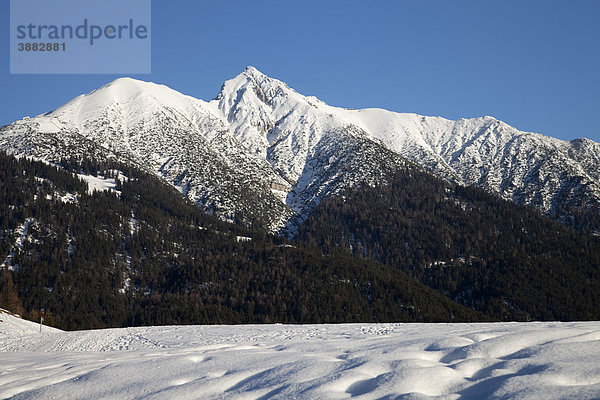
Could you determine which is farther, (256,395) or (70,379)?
(70,379)

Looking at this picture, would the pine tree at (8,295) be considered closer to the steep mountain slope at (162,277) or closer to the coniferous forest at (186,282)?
the coniferous forest at (186,282)

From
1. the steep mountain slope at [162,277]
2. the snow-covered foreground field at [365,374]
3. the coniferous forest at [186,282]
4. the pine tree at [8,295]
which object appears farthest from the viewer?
the coniferous forest at [186,282]

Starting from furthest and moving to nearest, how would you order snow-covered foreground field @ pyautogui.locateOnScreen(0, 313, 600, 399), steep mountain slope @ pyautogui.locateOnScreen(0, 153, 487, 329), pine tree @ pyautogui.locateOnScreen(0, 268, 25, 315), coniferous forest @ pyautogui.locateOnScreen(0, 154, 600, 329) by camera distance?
coniferous forest @ pyautogui.locateOnScreen(0, 154, 600, 329) < steep mountain slope @ pyautogui.locateOnScreen(0, 153, 487, 329) < pine tree @ pyautogui.locateOnScreen(0, 268, 25, 315) < snow-covered foreground field @ pyautogui.locateOnScreen(0, 313, 600, 399)

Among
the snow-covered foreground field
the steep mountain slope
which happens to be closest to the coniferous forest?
the steep mountain slope

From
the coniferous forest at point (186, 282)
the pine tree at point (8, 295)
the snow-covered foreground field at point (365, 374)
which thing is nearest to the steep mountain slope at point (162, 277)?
the coniferous forest at point (186, 282)

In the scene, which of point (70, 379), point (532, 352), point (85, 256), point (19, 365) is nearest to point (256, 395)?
point (70, 379)

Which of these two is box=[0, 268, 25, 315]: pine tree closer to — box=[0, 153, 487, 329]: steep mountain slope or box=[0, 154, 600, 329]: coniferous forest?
box=[0, 154, 600, 329]: coniferous forest

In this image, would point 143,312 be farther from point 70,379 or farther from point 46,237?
point 70,379

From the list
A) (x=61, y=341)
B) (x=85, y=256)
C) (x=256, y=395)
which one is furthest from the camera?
(x=85, y=256)

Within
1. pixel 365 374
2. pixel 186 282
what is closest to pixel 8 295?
pixel 186 282

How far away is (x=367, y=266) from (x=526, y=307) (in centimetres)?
6964

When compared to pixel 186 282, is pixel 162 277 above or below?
above

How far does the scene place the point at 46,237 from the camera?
17025cm

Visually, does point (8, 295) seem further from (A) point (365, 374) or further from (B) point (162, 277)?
(A) point (365, 374)
